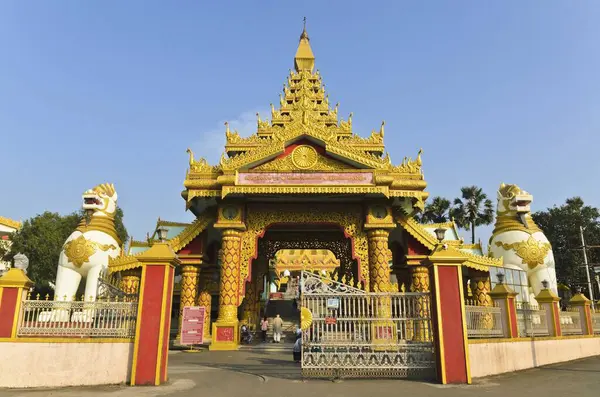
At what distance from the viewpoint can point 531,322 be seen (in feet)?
36.4

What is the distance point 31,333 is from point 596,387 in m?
10.1

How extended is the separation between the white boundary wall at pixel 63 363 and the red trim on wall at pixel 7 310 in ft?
0.72

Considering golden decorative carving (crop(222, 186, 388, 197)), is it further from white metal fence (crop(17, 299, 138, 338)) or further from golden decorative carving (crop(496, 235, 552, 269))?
white metal fence (crop(17, 299, 138, 338))

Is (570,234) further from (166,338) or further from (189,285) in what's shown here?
(166,338)

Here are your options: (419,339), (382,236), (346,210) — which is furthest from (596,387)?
(346,210)

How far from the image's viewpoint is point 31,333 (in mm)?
7691

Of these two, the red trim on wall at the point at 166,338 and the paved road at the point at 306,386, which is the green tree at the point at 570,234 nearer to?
the paved road at the point at 306,386

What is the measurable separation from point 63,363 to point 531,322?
10714mm

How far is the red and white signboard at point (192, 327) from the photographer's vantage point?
13.6 metres

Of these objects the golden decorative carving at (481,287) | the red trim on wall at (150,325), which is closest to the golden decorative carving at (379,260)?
the golden decorative carving at (481,287)

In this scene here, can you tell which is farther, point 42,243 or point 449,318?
point 42,243

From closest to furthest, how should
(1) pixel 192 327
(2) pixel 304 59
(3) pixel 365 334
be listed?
(3) pixel 365 334, (1) pixel 192 327, (2) pixel 304 59

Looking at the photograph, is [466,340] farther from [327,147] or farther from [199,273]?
[199,273]

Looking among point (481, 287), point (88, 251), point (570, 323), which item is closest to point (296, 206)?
point (88, 251)
